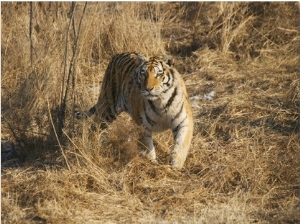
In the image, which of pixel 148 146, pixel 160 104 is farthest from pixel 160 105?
pixel 148 146

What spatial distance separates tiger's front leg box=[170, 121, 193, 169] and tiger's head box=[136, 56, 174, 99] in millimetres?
388

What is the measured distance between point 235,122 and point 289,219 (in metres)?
1.94

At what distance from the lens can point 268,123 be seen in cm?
621

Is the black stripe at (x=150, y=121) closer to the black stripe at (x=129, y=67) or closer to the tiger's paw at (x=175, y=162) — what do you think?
the tiger's paw at (x=175, y=162)

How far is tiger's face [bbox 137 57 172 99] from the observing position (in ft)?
16.5

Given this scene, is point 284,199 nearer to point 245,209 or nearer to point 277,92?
point 245,209

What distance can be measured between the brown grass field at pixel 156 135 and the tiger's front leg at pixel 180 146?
100 millimetres

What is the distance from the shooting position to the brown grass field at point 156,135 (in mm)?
4629

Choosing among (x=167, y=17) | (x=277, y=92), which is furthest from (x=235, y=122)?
(x=167, y=17)

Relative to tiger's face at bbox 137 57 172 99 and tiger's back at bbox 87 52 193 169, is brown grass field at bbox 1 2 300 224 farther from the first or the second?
tiger's face at bbox 137 57 172 99

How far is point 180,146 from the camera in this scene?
5.24 m

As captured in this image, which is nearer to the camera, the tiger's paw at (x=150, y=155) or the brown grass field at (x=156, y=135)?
the brown grass field at (x=156, y=135)

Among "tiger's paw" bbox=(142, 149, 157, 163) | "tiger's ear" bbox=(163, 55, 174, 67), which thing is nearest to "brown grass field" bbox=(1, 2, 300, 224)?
"tiger's paw" bbox=(142, 149, 157, 163)

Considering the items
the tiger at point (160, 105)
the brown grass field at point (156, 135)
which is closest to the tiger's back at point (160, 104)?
the tiger at point (160, 105)
